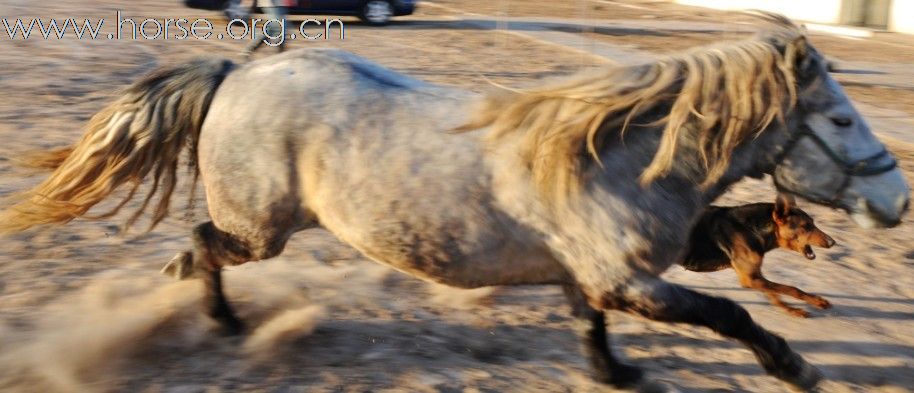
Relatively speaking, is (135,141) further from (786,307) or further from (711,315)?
(786,307)

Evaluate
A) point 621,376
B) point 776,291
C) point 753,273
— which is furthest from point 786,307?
point 621,376

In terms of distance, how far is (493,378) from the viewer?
3.81 meters

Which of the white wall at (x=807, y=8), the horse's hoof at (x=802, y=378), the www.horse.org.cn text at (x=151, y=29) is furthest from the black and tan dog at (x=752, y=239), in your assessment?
the white wall at (x=807, y=8)

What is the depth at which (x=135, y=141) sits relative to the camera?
12.8 feet

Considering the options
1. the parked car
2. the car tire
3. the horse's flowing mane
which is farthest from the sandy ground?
the car tire

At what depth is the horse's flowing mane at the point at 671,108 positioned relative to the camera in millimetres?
3271

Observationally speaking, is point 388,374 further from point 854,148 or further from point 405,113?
point 854,148

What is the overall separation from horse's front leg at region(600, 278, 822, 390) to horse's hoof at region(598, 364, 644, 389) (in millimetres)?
397

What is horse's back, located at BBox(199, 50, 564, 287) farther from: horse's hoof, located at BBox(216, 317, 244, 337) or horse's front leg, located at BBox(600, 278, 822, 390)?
horse's hoof, located at BBox(216, 317, 244, 337)

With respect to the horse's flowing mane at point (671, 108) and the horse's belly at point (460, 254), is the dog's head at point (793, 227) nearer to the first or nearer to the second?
the horse's flowing mane at point (671, 108)

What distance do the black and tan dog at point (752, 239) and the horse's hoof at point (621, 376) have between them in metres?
0.58

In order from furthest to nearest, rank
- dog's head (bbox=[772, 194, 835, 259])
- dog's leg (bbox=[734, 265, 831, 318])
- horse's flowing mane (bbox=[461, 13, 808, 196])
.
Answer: dog's leg (bbox=[734, 265, 831, 318])
dog's head (bbox=[772, 194, 835, 259])
horse's flowing mane (bbox=[461, 13, 808, 196])

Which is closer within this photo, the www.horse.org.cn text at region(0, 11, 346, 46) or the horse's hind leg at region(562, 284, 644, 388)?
the horse's hind leg at region(562, 284, 644, 388)

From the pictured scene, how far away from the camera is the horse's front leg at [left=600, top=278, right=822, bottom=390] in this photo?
133 inches
